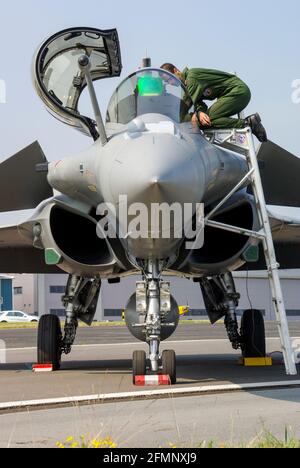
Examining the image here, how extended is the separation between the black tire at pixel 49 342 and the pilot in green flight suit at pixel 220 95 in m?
3.70

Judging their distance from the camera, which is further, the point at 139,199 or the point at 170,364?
the point at 170,364

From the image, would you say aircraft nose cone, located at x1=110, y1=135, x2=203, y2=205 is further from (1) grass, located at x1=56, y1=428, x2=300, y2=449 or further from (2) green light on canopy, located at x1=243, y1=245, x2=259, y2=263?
(1) grass, located at x1=56, y1=428, x2=300, y2=449

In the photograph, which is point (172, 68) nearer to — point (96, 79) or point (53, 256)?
point (96, 79)

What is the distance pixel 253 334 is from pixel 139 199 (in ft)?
16.4

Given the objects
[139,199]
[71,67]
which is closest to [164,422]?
[139,199]

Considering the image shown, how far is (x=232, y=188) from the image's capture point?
8742 millimetres

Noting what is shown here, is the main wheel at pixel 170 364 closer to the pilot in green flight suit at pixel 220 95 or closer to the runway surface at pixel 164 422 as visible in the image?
the runway surface at pixel 164 422

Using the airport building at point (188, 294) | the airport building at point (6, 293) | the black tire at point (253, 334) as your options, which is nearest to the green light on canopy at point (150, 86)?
the black tire at point (253, 334)

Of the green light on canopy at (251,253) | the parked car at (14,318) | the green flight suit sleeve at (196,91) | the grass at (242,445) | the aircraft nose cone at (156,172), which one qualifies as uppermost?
the parked car at (14,318)

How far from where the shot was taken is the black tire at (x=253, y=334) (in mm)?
11102

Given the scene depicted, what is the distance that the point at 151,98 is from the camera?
8.18 meters

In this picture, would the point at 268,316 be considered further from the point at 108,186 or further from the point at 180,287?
the point at 108,186

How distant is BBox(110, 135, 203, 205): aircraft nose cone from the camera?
6559 mm

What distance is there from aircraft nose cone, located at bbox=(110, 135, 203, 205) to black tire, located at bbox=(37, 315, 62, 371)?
13.4ft
